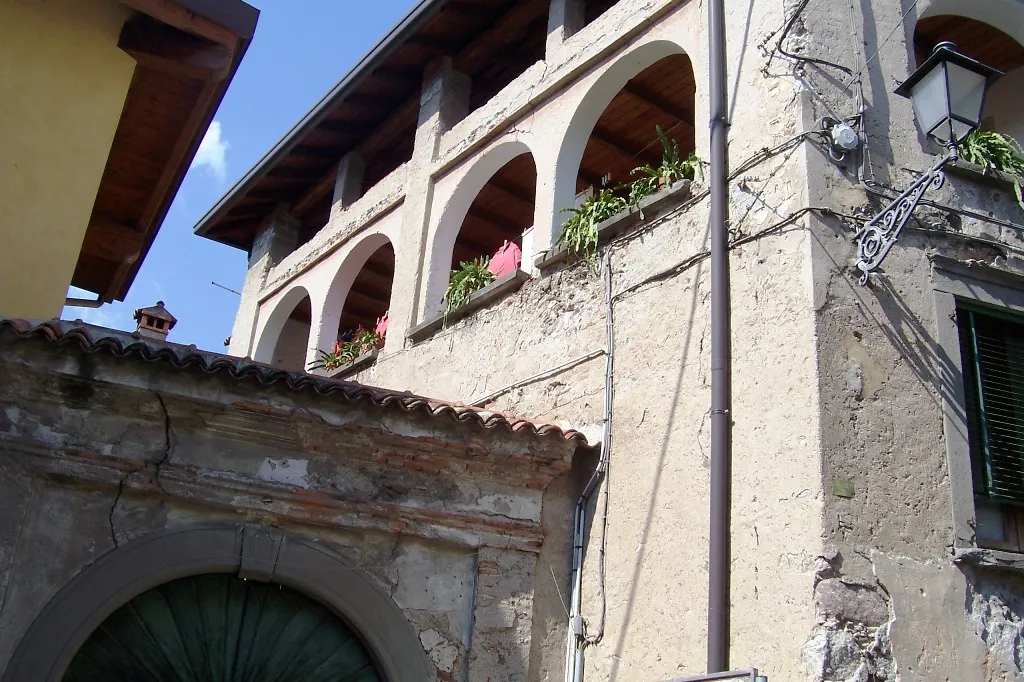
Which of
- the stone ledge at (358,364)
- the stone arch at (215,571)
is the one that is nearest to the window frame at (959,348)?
the stone arch at (215,571)

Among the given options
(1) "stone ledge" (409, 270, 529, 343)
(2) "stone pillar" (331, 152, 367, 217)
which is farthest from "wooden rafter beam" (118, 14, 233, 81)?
(2) "stone pillar" (331, 152, 367, 217)

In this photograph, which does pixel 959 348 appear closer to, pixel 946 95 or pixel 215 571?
pixel 946 95

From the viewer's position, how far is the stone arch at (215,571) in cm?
556

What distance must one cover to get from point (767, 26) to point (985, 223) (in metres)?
1.95

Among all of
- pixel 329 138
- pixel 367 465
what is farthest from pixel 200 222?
pixel 367 465

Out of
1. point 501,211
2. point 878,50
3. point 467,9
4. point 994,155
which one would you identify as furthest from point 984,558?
point 501,211

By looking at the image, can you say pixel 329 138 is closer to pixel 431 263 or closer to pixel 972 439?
pixel 431 263

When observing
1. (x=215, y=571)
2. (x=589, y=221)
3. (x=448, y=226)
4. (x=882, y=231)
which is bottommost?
(x=215, y=571)

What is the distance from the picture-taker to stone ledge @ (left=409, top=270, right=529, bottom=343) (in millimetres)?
8570

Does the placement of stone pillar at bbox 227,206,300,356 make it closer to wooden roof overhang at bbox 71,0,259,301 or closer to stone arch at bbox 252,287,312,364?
stone arch at bbox 252,287,312,364

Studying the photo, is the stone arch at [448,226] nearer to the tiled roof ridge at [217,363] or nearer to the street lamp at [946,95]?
the tiled roof ridge at [217,363]

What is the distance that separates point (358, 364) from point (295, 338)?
15.1 feet

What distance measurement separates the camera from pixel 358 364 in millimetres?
10891

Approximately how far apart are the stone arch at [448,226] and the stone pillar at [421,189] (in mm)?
158
